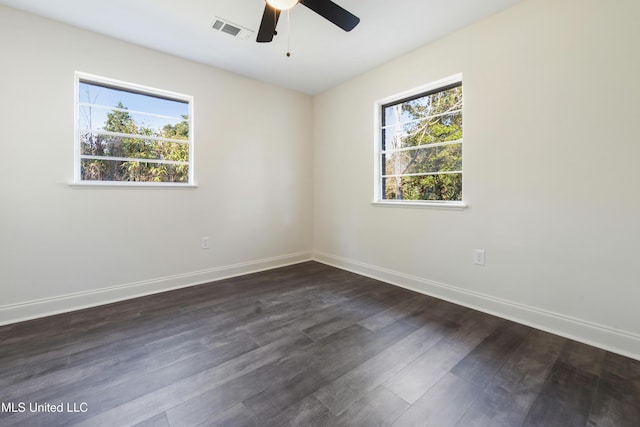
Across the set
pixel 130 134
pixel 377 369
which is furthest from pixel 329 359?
pixel 130 134

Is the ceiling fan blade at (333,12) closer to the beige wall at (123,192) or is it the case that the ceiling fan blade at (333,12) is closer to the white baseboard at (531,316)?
the beige wall at (123,192)

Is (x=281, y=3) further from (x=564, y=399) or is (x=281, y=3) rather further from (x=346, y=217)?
(x=564, y=399)

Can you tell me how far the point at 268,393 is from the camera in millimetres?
1431

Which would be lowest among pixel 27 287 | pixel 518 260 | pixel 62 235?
pixel 27 287

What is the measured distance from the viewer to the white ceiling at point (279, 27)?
2199 millimetres

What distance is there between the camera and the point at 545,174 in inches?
82.6

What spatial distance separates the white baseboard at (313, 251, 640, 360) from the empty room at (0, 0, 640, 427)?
0.05 feet

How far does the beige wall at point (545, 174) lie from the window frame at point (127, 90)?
8.01 feet

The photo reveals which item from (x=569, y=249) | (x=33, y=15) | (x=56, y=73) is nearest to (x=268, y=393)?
(x=569, y=249)

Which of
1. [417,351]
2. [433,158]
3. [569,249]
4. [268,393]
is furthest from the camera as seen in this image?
[433,158]

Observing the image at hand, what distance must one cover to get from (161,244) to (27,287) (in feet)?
3.38

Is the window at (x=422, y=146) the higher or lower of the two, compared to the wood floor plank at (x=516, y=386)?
higher

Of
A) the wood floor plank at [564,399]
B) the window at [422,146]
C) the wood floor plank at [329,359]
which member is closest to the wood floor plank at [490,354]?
the wood floor plank at [564,399]

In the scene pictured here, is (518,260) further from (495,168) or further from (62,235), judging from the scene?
(62,235)
